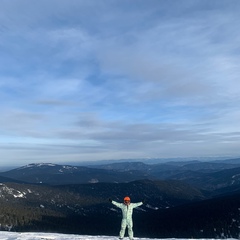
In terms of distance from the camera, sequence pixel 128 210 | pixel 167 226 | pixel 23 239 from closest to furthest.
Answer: pixel 128 210 < pixel 23 239 < pixel 167 226

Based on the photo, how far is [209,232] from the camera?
167 metres

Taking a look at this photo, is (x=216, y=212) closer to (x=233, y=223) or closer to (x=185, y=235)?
(x=233, y=223)

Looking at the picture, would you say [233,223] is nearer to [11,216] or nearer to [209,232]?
[209,232]

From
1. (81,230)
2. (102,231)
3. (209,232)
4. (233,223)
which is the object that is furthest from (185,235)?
(81,230)

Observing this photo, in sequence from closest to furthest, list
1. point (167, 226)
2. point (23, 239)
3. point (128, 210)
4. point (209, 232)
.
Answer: point (128, 210)
point (23, 239)
point (209, 232)
point (167, 226)

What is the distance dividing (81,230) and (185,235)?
67.6 metres

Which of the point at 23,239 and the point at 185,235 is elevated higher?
the point at 23,239

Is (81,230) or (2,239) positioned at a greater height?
(2,239)

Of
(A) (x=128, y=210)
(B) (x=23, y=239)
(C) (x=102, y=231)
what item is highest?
(A) (x=128, y=210)

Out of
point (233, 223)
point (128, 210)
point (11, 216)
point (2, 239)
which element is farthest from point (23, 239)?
point (11, 216)

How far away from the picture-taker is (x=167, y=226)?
190750 mm

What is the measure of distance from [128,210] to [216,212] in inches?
7556

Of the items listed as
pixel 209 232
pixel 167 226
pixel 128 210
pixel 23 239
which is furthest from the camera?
pixel 167 226

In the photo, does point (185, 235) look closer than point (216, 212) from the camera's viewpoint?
Yes
